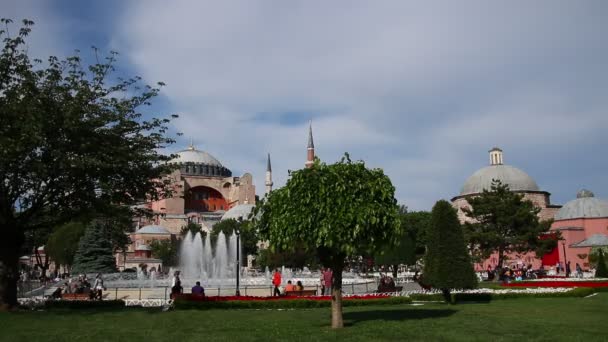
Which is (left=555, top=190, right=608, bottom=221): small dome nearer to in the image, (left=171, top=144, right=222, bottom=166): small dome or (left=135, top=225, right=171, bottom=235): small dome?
(left=135, top=225, right=171, bottom=235): small dome

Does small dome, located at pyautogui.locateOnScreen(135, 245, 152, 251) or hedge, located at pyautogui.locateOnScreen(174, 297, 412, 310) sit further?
small dome, located at pyautogui.locateOnScreen(135, 245, 152, 251)

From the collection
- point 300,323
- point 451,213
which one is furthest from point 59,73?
point 451,213

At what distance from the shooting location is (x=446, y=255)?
14.9 meters

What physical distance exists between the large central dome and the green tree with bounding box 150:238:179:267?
103 feet

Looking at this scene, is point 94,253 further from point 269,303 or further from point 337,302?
point 337,302

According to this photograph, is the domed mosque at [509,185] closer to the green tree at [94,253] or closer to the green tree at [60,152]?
the green tree at [94,253]

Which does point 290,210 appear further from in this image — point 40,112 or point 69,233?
point 69,233

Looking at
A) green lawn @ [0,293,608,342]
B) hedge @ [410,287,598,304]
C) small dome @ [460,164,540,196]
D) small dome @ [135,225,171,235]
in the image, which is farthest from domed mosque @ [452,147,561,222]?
green lawn @ [0,293,608,342]

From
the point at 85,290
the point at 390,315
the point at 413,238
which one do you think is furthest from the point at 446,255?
the point at 413,238

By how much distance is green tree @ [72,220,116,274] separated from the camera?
38.8 meters

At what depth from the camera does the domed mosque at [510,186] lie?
6200 centimetres

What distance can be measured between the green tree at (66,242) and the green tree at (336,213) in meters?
40.4

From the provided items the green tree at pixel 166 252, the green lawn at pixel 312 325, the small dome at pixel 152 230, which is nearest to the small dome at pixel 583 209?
the green tree at pixel 166 252

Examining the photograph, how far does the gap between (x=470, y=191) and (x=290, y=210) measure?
57.2 meters
